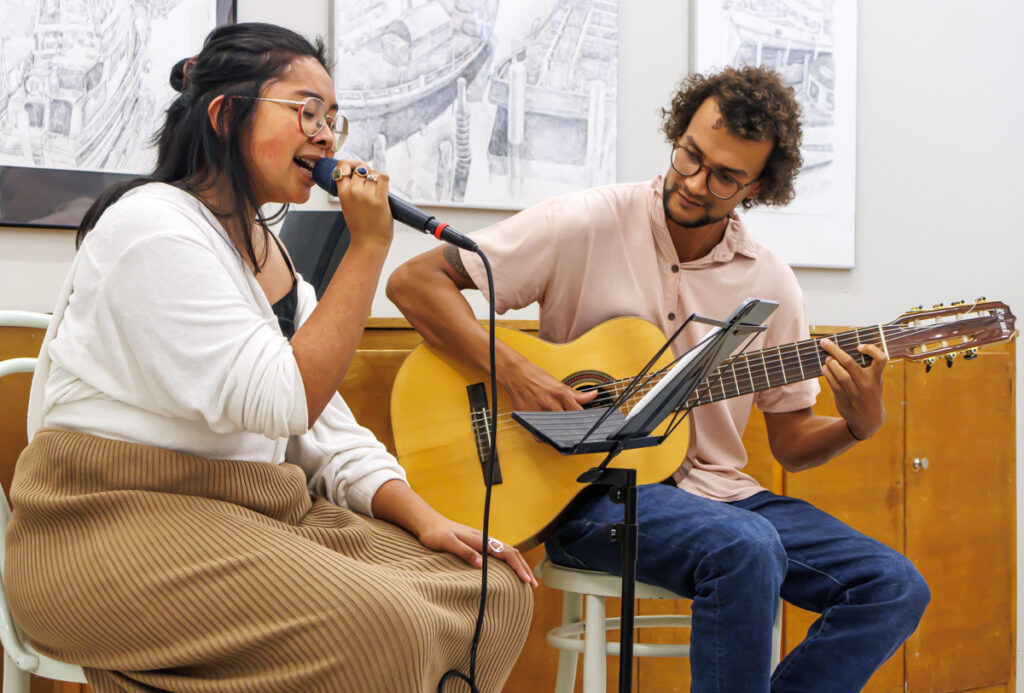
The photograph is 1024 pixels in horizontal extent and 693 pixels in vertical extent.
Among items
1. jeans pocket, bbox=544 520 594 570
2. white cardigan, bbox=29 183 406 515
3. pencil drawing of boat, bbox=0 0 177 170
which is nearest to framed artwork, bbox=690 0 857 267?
jeans pocket, bbox=544 520 594 570

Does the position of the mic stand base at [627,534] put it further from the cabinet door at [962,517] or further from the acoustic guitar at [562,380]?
the cabinet door at [962,517]

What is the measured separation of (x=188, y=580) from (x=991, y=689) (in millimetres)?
2073

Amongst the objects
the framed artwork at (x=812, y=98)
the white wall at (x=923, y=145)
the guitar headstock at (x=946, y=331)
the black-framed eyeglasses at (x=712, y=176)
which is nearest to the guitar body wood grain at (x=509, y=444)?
the black-framed eyeglasses at (x=712, y=176)

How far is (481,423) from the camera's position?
161cm

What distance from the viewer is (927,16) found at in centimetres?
290

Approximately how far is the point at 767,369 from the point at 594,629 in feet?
1.79

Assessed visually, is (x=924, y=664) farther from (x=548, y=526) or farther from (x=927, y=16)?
(x=927, y=16)

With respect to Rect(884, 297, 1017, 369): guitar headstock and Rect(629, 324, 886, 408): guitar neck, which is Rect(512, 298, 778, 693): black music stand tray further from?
Rect(884, 297, 1017, 369): guitar headstock

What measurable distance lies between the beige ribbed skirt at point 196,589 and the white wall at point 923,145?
1.75m

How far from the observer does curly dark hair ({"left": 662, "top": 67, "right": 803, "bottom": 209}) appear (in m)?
1.75

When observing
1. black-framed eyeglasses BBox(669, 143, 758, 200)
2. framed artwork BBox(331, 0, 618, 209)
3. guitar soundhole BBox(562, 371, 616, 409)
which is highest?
framed artwork BBox(331, 0, 618, 209)

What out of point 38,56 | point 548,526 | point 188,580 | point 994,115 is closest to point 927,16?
point 994,115

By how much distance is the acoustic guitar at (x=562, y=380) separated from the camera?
1.57 meters

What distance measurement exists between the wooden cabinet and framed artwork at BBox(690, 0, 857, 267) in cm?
62
